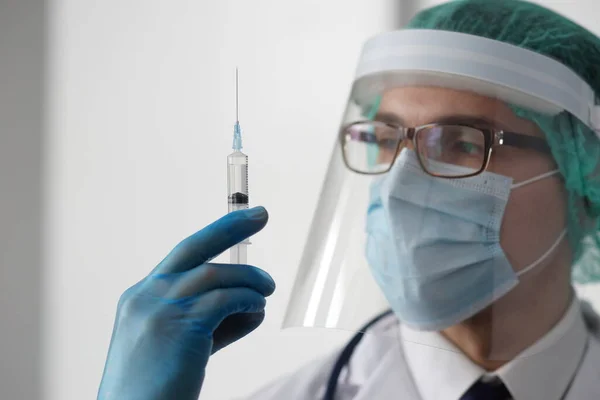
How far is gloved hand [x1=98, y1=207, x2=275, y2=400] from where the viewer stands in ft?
3.30

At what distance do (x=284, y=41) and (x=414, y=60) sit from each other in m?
0.61

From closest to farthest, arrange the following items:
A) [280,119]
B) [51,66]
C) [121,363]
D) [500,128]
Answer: [500,128], [121,363], [280,119], [51,66]

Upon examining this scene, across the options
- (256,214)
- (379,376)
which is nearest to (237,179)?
(256,214)

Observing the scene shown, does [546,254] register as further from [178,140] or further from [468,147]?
[178,140]

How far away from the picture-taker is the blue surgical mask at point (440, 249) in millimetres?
879

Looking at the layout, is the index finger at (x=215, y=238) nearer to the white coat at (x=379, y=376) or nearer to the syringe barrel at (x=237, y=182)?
the syringe barrel at (x=237, y=182)

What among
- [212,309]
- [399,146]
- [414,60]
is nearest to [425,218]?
[399,146]

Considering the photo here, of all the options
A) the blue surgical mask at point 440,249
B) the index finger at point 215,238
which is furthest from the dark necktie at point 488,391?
the index finger at point 215,238

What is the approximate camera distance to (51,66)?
173 centimetres

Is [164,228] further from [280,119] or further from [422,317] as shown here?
[422,317]

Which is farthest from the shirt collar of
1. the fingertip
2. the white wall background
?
the white wall background

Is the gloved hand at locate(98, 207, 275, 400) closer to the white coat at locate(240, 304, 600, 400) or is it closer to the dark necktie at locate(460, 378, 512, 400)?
the white coat at locate(240, 304, 600, 400)

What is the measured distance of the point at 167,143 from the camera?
158 centimetres

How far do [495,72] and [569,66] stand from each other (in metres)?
0.10
